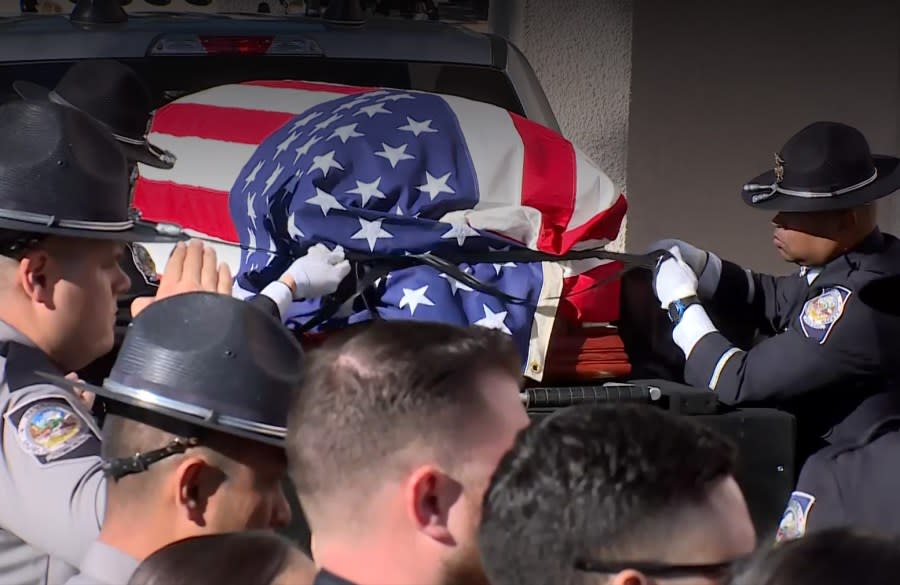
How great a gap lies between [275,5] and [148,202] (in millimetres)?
3905

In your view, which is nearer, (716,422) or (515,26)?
(716,422)

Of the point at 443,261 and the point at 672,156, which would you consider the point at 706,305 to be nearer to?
the point at 443,261

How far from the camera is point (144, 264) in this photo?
338 centimetres

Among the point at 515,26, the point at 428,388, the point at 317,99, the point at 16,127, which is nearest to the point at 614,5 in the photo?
the point at 515,26

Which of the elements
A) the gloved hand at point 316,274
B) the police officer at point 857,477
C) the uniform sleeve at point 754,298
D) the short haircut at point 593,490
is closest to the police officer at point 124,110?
the gloved hand at point 316,274

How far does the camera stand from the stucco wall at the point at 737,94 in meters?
7.07

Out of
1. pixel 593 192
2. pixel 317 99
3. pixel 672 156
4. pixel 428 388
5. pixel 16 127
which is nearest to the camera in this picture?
pixel 428 388

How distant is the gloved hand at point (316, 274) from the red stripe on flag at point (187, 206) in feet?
1.27

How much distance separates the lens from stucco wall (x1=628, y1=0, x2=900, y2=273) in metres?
7.07

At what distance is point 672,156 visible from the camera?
24.0ft

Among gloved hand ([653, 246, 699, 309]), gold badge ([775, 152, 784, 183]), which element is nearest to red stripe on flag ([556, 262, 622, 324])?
gloved hand ([653, 246, 699, 309])

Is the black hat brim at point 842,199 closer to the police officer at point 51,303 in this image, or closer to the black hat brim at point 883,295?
the black hat brim at point 883,295

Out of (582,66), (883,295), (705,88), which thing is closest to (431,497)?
(883,295)

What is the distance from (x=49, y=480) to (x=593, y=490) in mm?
944
